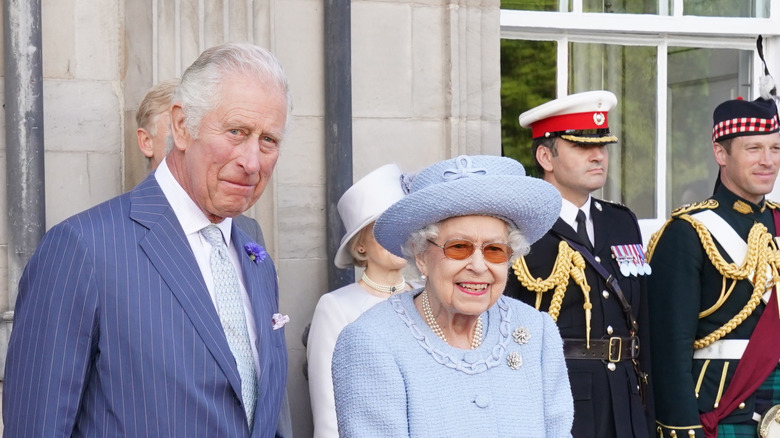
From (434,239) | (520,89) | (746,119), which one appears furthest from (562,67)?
(434,239)

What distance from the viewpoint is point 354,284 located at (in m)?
4.54

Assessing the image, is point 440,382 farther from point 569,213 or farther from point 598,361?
point 569,213

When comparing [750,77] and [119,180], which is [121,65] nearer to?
[119,180]

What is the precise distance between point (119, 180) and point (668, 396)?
2212mm

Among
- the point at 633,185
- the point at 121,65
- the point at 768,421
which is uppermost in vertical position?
the point at 121,65

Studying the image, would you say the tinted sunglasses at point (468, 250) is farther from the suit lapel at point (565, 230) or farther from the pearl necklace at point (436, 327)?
the suit lapel at point (565, 230)

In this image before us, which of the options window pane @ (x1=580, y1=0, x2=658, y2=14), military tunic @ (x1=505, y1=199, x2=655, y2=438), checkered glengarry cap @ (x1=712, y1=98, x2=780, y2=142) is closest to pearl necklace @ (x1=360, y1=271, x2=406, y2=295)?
military tunic @ (x1=505, y1=199, x2=655, y2=438)

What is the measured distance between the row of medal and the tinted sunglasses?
1676 millimetres

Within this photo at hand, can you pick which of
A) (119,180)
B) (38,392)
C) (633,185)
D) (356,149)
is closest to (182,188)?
(38,392)

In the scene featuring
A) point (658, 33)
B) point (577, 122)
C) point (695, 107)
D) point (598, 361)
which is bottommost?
point (598, 361)

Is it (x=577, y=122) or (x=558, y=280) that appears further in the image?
(x=577, y=122)

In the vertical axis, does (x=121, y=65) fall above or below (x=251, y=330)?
above

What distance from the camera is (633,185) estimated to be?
617 centimetres

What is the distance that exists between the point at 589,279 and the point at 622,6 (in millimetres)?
2037
